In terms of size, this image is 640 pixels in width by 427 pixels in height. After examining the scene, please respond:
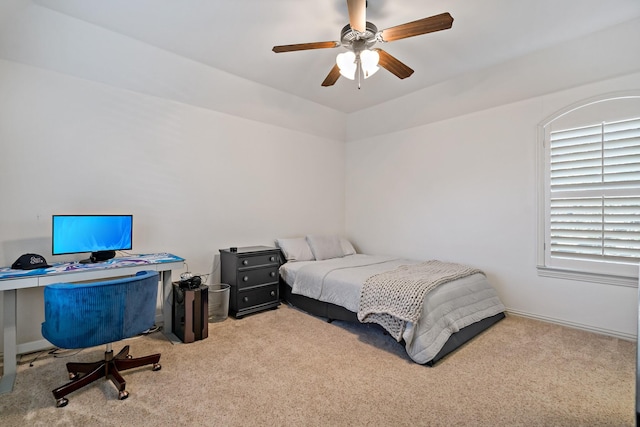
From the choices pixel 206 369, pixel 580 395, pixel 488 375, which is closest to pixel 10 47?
pixel 206 369

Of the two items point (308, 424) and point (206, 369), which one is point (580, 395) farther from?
point (206, 369)

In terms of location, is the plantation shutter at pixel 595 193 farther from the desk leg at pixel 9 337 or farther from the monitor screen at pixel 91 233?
the desk leg at pixel 9 337

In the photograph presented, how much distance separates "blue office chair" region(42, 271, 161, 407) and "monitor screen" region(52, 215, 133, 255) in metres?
0.93

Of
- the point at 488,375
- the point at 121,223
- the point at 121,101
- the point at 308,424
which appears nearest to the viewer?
the point at 308,424

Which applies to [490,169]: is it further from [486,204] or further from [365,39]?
[365,39]

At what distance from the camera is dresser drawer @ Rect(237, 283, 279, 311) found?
11.9ft

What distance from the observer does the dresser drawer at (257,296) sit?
362cm

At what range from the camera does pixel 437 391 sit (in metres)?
2.16

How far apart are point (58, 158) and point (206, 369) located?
2.35 m

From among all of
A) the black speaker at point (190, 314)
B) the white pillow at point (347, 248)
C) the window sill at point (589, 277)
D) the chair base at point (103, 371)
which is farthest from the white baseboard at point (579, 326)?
the chair base at point (103, 371)

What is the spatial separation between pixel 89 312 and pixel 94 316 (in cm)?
4

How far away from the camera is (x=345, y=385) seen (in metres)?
2.22

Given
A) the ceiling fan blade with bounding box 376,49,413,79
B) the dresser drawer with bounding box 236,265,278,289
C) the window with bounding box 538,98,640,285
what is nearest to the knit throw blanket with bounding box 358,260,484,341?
the window with bounding box 538,98,640,285

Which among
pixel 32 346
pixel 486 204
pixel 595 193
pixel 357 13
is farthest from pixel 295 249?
pixel 595 193
